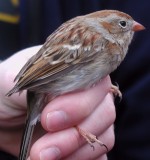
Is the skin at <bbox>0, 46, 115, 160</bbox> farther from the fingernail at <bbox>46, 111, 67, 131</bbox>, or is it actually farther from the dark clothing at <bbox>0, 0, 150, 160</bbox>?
the dark clothing at <bbox>0, 0, 150, 160</bbox>

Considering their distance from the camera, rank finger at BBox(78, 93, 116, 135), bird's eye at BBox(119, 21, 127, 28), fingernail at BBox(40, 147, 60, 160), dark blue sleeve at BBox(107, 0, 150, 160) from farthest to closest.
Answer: dark blue sleeve at BBox(107, 0, 150, 160) → bird's eye at BBox(119, 21, 127, 28) → finger at BBox(78, 93, 116, 135) → fingernail at BBox(40, 147, 60, 160)

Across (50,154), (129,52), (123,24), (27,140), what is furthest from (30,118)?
(129,52)

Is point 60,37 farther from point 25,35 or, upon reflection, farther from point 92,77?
point 25,35

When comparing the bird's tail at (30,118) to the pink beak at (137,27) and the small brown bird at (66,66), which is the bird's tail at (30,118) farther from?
the pink beak at (137,27)

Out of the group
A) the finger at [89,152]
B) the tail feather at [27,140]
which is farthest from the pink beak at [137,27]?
the tail feather at [27,140]

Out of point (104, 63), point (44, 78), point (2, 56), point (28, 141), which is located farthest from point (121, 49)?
point (2, 56)

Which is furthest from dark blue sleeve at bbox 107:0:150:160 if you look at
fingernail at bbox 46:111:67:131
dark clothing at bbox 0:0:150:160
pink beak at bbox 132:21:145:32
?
fingernail at bbox 46:111:67:131

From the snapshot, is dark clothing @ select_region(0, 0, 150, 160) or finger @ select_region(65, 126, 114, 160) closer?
finger @ select_region(65, 126, 114, 160)
